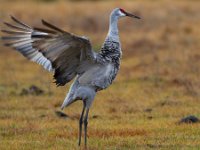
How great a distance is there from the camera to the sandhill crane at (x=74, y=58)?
10.3m

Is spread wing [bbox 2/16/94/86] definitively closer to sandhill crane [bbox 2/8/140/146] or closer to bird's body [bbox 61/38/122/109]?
sandhill crane [bbox 2/8/140/146]

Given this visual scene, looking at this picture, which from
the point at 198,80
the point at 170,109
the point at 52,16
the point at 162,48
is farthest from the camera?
the point at 52,16

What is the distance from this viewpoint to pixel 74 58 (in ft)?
34.7

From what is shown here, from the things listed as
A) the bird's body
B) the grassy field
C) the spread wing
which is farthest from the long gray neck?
the grassy field

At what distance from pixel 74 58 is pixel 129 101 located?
5577mm

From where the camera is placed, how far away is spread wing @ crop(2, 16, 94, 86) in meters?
10.1

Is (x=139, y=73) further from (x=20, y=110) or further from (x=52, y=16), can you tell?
(x=52, y=16)

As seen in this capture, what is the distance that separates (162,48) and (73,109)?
10959 millimetres

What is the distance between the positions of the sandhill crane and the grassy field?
3.02 ft

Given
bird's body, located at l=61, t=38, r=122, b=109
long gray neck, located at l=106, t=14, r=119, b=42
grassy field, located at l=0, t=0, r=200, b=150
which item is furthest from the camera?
grassy field, located at l=0, t=0, r=200, b=150

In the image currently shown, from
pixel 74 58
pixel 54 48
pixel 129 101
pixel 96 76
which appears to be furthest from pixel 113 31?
pixel 129 101

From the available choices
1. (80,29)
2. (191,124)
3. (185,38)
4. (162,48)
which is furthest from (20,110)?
(80,29)

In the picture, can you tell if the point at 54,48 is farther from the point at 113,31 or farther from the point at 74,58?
the point at 113,31

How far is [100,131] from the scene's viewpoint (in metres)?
12.1
